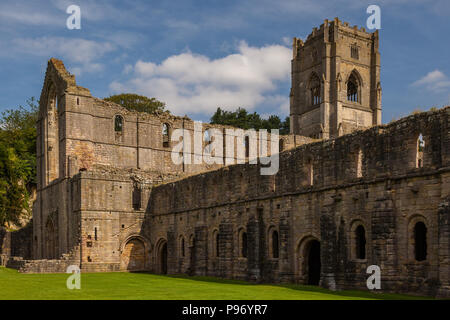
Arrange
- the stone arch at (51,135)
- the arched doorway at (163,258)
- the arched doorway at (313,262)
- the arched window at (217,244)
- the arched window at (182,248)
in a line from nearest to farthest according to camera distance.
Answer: the arched doorway at (313,262)
the arched window at (217,244)
the arched window at (182,248)
the arched doorway at (163,258)
the stone arch at (51,135)

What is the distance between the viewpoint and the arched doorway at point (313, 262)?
2562cm

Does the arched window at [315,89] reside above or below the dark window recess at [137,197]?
above

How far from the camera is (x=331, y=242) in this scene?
23047 mm

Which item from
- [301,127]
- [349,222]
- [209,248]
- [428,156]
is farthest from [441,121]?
[301,127]

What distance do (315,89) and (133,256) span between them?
35.7 metres

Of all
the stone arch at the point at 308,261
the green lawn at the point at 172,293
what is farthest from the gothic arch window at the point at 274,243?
the green lawn at the point at 172,293

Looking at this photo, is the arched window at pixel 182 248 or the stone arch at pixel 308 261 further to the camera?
the arched window at pixel 182 248

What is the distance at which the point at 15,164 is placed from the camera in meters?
50.8

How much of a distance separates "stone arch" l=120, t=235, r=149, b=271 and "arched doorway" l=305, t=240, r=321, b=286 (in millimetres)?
16601

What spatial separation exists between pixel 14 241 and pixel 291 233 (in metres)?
31.2

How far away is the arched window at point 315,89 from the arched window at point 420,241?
153 ft

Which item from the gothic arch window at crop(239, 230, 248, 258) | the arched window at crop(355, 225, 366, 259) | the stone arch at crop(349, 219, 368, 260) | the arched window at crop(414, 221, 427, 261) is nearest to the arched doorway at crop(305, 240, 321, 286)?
the stone arch at crop(349, 219, 368, 260)

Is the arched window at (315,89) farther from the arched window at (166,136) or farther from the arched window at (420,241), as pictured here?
the arched window at (420,241)

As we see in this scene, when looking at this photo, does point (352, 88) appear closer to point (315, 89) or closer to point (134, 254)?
point (315, 89)
